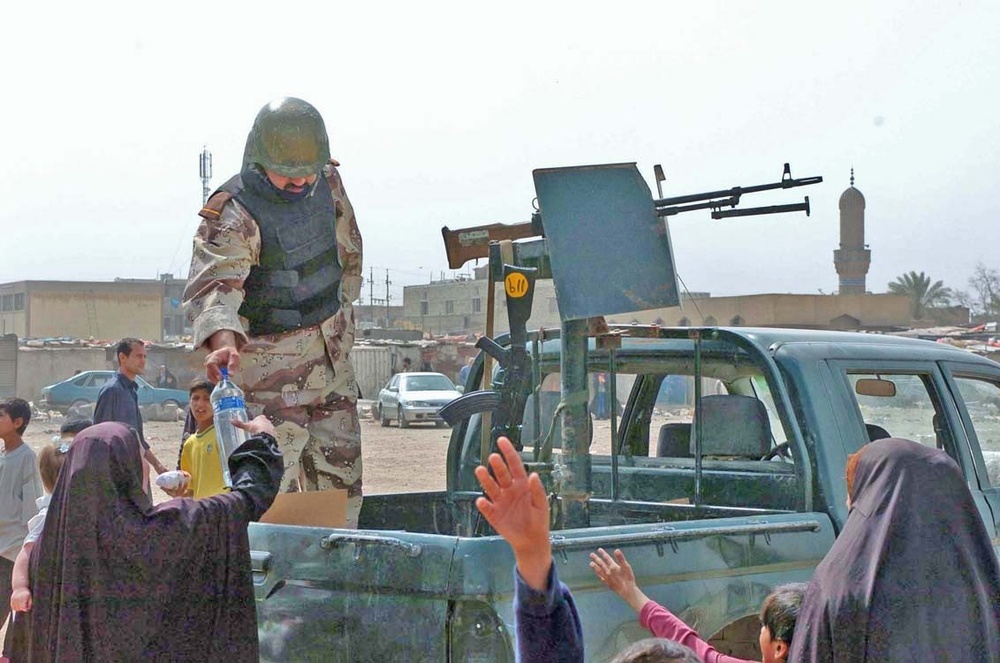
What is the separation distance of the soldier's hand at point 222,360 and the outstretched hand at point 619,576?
119cm

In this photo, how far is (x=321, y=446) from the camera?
166 inches

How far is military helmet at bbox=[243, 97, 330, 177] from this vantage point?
3908mm

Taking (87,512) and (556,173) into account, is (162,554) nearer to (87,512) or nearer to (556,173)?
(87,512)

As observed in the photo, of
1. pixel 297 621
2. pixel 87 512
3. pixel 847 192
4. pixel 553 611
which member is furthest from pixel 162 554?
pixel 847 192

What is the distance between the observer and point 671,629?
3.01 meters

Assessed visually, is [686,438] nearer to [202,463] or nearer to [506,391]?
[506,391]

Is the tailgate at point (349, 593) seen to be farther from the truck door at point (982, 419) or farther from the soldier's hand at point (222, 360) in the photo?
the truck door at point (982, 419)

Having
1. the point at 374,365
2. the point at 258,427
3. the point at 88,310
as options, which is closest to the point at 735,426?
the point at 258,427

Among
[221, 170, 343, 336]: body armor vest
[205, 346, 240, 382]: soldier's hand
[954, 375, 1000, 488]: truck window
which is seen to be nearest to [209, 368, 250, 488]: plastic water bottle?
[205, 346, 240, 382]: soldier's hand

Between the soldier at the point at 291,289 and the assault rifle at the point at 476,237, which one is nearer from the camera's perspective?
the soldier at the point at 291,289

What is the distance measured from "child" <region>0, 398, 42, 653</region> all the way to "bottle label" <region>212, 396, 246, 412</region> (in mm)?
3247

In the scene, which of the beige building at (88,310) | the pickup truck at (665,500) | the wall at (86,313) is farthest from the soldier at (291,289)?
the wall at (86,313)

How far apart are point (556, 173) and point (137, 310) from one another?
60860 mm

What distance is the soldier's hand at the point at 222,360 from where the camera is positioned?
347 centimetres
